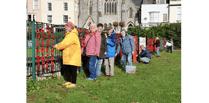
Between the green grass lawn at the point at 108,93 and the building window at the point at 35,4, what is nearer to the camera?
the green grass lawn at the point at 108,93

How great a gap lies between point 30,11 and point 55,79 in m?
37.3

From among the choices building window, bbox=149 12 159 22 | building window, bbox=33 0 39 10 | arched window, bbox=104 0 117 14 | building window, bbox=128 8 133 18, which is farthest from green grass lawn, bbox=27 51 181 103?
arched window, bbox=104 0 117 14

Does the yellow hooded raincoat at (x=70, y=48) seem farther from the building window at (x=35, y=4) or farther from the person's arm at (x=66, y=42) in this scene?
the building window at (x=35, y=4)

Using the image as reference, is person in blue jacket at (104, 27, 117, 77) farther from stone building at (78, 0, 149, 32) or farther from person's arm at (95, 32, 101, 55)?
stone building at (78, 0, 149, 32)

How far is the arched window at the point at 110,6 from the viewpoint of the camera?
44.5 metres

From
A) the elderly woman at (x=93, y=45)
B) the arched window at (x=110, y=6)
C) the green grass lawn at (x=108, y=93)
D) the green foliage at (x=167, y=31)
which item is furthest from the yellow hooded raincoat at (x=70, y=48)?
the arched window at (x=110, y=6)

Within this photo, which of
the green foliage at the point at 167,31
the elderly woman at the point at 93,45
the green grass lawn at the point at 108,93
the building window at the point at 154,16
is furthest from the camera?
the building window at the point at 154,16

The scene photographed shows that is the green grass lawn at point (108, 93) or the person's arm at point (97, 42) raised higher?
the person's arm at point (97, 42)

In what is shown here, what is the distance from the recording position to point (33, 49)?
19.4 feet

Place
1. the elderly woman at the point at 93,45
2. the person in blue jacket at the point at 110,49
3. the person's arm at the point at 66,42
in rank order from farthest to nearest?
the person in blue jacket at the point at 110,49 → the elderly woman at the point at 93,45 → the person's arm at the point at 66,42

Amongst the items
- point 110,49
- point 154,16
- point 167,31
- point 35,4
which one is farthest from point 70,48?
point 35,4

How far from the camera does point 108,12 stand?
44.5 m

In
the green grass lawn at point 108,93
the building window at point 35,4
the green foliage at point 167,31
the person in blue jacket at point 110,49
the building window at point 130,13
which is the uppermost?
the building window at point 35,4

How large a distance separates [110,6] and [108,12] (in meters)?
1.48
